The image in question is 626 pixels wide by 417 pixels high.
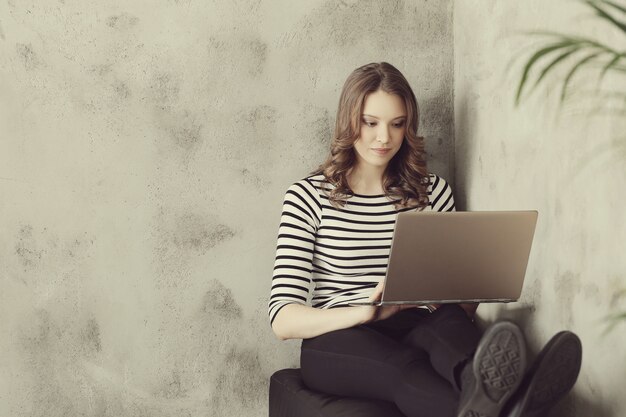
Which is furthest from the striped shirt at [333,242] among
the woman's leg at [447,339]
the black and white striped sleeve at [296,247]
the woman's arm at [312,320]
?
the woman's leg at [447,339]

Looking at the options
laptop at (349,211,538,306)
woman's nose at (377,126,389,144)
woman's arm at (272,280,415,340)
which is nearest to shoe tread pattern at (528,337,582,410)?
laptop at (349,211,538,306)

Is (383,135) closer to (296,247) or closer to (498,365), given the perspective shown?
(296,247)

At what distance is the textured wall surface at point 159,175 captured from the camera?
240cm

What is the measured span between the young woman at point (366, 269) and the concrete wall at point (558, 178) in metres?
0.20

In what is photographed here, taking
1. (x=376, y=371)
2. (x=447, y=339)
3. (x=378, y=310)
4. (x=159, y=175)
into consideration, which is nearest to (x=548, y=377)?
(x=447, y=339)

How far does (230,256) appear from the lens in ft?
Answer: 8.33

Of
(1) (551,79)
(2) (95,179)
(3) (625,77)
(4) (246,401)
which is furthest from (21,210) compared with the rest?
(3) (625,77)

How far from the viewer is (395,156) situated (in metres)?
2.46

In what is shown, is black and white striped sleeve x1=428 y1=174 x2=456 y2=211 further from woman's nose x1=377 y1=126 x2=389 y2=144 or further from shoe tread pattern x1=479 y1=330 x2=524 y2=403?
shoe tread pattern x1=479 y1=330 x2=524 y2=403

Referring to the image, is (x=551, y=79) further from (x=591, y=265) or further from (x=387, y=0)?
(x=387, y=0)

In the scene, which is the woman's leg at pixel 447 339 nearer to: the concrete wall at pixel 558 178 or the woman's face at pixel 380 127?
the concrete wall at pixel 558 178

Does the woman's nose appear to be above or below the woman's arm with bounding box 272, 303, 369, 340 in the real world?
above

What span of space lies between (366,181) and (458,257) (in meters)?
0.57

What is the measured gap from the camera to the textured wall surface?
Answer: 7.88 feet
